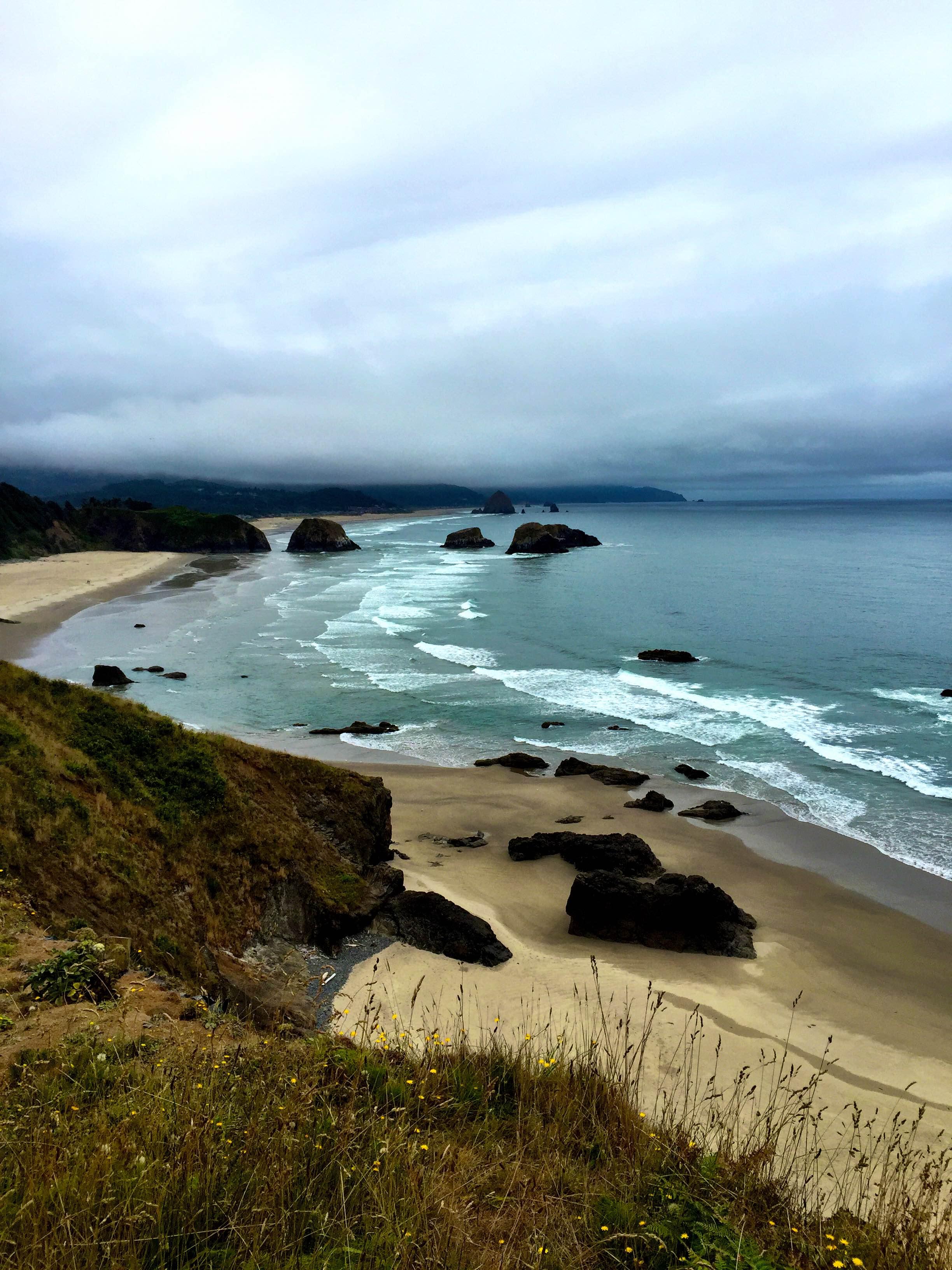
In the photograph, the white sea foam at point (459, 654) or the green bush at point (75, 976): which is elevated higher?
the green bush at point (75, 976)

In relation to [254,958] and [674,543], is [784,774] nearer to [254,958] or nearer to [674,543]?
[254,958]

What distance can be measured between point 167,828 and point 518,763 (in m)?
15.3

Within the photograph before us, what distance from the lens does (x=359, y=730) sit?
29.0 metres

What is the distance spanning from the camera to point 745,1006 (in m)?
12.3

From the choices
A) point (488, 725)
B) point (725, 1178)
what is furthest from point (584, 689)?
point (725, 1178)

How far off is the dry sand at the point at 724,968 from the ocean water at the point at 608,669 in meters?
4.03

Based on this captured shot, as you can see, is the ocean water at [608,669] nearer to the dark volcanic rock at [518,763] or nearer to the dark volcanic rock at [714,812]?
the dark volcanic rock at [518,763]

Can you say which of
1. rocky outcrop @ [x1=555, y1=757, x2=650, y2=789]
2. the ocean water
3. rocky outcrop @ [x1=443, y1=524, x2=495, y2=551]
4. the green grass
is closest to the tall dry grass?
the green grass

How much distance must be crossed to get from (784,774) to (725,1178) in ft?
69.7

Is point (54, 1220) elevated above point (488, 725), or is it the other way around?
point (54, 1220)

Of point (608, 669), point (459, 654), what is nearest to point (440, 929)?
point (608, 669)

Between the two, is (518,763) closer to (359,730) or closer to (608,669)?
(359,730)

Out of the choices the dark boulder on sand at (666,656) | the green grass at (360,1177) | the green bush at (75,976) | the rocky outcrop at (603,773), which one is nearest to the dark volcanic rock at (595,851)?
the rocky outcrop at (603,773)

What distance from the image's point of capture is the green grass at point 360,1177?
11.9 ft
